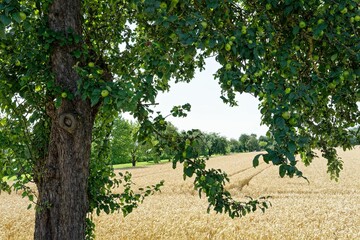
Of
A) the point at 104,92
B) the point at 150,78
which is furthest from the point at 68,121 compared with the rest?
the point at 150,78

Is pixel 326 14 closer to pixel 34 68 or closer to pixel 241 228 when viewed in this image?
pixel 34 68

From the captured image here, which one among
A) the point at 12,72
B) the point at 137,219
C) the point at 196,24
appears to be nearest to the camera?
the point at 196,24

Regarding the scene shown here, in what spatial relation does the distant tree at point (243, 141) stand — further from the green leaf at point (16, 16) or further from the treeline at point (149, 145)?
the green leaf at point (16, 16)

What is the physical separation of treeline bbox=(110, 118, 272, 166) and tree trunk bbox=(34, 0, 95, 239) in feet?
2.60

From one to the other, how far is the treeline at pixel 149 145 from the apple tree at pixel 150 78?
16 centimetres

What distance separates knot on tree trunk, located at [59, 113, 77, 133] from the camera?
4.59 meters

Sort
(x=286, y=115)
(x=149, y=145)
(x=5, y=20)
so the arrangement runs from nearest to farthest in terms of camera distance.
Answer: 1. (x=5, y=20)
2. (x=286, y=115)
3. (x=149, y=145)

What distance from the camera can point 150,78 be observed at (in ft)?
11.4

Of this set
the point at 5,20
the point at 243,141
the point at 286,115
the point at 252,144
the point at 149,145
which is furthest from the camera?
the point at 243,141

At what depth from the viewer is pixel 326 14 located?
3.64 meters

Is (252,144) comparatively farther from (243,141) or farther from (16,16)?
(16,16)

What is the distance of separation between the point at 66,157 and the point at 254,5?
339 centimetres

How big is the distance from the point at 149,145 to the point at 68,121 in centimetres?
115

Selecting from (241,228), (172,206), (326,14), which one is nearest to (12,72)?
(326,14)
